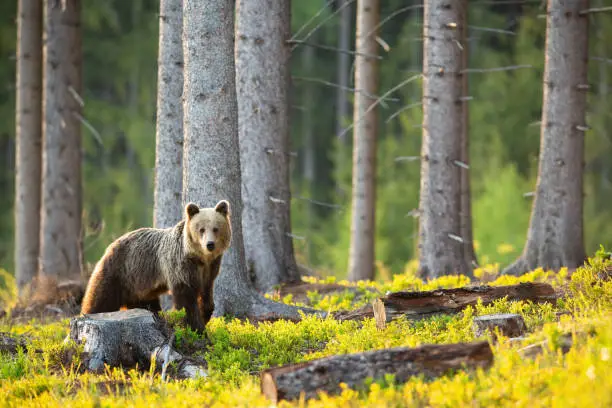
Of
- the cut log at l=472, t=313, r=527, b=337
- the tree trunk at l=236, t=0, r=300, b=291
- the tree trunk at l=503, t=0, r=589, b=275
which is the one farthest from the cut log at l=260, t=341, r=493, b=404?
the tree trunk at l=503, t=0, r=589, b=275

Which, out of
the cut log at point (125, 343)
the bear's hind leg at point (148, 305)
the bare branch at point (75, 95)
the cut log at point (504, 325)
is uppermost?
the bare branch at point (75, 95)

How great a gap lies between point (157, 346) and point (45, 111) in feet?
34.9

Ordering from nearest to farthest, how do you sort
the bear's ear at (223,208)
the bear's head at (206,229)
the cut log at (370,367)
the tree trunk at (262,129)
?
1. the cut log at (370,367)
2. the bear's head at (206,229)
3. the bear's ear at (223,208)
4. the tree trunk at (262,129)

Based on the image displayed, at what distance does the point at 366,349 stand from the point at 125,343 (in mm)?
2509

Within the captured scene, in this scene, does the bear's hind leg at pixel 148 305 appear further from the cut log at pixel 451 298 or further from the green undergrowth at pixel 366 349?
the cut log at pixel 451 298

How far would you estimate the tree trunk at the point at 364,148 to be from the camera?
18.3m

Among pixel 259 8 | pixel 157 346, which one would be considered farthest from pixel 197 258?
pixel 259 8

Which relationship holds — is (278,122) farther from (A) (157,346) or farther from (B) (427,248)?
(A) (157,346)

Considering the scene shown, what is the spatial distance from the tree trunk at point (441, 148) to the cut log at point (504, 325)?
20.9 feet

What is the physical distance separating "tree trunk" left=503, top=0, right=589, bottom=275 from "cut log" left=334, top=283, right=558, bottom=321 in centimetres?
439

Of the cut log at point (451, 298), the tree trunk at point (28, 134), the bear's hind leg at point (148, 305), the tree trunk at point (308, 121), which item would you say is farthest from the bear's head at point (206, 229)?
the tree trunk at point (308, 121)

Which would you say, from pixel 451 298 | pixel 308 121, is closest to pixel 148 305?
pixel 451 298

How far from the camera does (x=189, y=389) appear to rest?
7.21 meters

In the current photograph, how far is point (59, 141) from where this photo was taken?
18.0 metres
